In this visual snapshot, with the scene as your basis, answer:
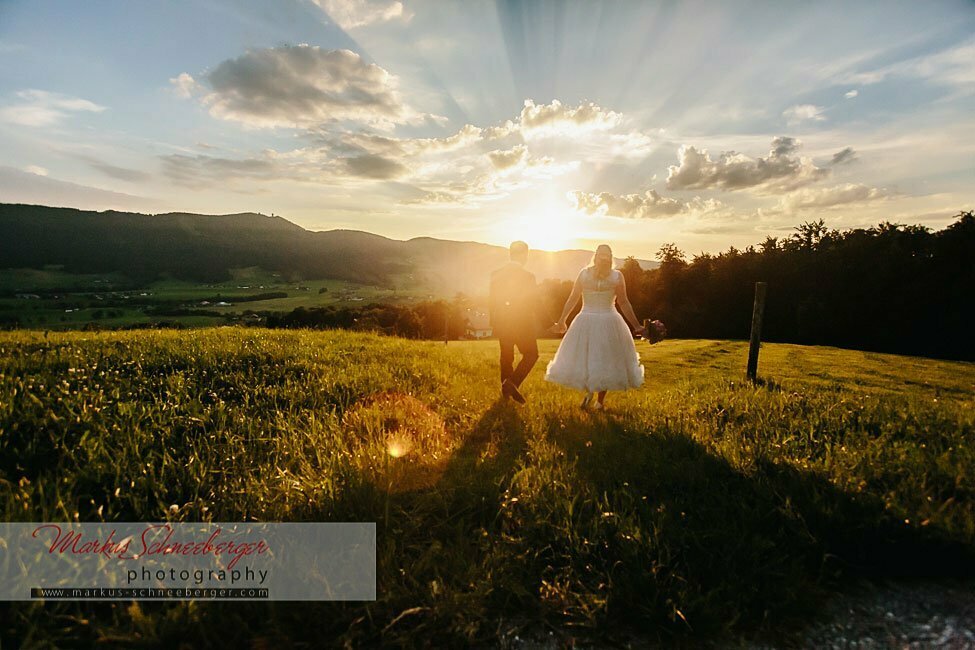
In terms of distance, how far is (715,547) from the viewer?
3.35 metres

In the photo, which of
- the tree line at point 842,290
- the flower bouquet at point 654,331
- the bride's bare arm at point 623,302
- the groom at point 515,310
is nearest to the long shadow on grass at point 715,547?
the flower bouquet at point 654,331

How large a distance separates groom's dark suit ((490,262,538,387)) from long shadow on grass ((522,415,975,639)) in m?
4.39

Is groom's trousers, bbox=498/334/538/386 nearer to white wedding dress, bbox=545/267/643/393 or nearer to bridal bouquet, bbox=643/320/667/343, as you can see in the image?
white wedding dress, bbox=545/267/643/393

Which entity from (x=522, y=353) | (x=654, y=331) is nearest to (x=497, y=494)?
(x=522, y=353)

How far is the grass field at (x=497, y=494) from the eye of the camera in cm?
272

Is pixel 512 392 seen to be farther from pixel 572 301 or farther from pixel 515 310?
pixel 572 301

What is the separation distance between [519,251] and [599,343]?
8.42 ft

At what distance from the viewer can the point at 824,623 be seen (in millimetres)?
2801

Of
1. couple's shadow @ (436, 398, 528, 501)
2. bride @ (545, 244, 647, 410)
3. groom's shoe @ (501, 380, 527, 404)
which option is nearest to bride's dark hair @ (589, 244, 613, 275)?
bride @ (545, 244, 647, 410)

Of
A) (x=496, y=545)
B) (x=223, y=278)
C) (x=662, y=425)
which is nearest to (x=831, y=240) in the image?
(x=662, y=425)

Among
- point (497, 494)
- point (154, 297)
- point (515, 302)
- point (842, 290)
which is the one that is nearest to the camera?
point (497, 494)

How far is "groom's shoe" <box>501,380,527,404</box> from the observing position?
7.93 meters

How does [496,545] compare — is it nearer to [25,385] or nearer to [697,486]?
[697,486]

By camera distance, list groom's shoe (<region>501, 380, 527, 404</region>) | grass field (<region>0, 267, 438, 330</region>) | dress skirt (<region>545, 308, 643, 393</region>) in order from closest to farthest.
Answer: dress skirt (<region>545, 308, 643, 393</region>) → groom's shoe (<region>501, 380, 527, 404</region>) → grass field (<region>0, 267, 438, 330</region>)
